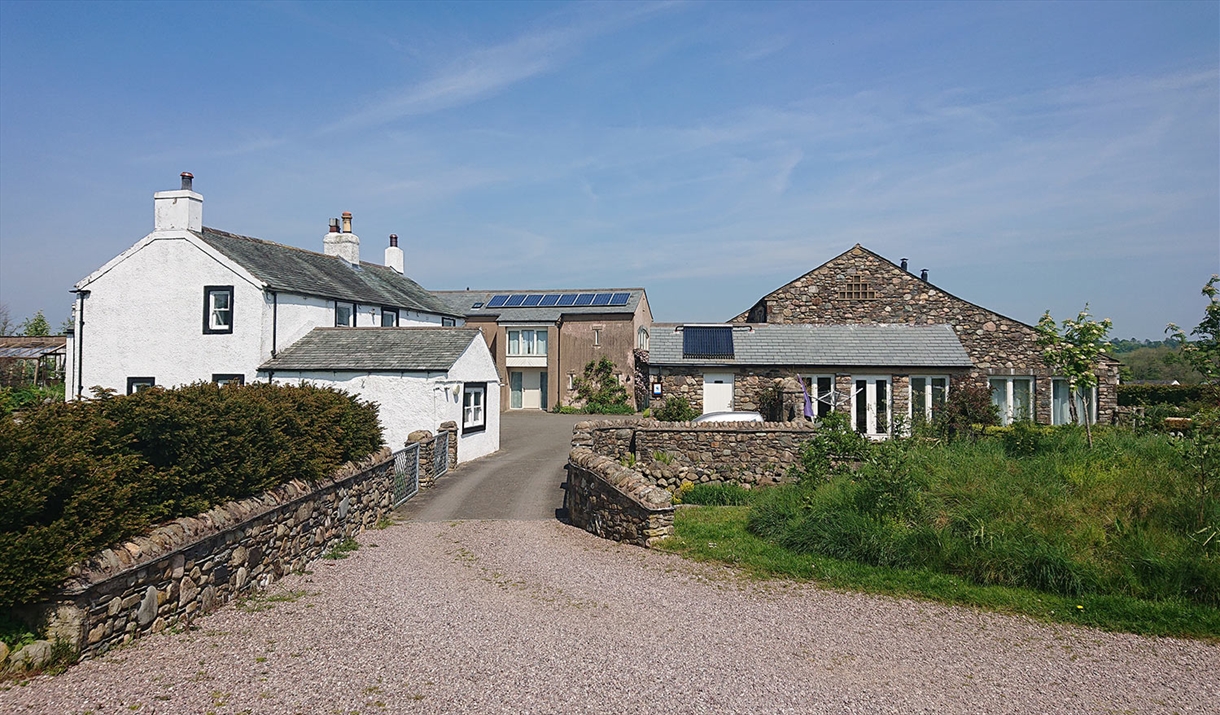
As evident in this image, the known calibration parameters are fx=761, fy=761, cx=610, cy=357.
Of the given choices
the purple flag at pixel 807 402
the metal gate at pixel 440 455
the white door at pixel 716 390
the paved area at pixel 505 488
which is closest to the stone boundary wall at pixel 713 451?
the paved area at pixel 505 488

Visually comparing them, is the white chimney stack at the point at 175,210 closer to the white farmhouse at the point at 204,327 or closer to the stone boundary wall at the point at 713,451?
the white farmhouse at the point at 204,327

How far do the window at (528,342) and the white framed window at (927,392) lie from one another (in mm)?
21827

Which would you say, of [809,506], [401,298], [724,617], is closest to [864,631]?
[724,617]

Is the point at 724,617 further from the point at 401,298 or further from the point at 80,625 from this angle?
the point at 401,298

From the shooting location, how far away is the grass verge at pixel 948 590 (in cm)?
818

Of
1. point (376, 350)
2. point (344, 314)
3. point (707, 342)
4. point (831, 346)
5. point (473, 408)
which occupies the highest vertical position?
point (344, 314)

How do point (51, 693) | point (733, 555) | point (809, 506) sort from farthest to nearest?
point (809, 506) → point (733, 555) → point (51, 693)

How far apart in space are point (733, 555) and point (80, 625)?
7.73 metres

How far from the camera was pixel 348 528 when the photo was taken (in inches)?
490

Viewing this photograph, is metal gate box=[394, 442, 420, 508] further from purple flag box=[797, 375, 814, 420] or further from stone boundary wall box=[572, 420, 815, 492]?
purple flag box=[797, 375, 814, 420]

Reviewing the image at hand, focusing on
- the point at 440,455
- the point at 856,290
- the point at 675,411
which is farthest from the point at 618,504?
the point at 856,290

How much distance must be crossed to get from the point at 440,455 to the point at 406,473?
314cm

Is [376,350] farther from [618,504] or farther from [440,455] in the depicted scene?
[618,504]

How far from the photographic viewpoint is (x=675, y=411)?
2431cm
